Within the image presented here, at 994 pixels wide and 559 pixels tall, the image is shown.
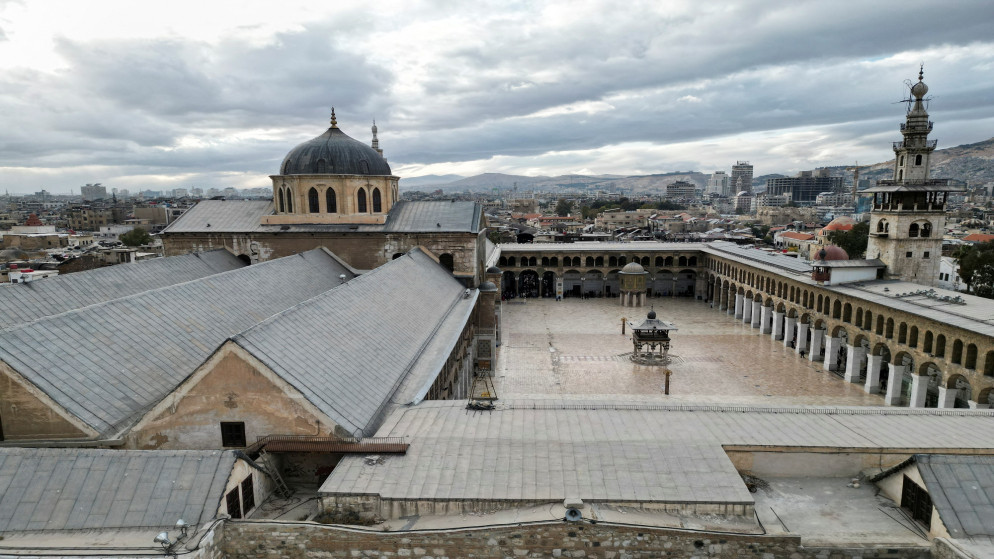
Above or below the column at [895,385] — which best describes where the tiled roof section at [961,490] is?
above

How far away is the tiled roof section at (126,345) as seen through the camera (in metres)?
13.5

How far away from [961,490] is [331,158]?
3322 centimetres

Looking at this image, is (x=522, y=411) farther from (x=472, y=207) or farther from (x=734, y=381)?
(x=472, y=207)

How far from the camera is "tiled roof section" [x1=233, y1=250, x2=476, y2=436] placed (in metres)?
14.1

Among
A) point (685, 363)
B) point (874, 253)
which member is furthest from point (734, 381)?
point (874, 253)

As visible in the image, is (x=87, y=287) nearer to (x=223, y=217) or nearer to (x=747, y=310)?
(x=223, y=217)

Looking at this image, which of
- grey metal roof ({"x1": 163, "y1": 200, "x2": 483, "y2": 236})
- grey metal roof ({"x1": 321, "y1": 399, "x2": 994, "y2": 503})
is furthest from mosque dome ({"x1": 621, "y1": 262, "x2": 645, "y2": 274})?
grey metal roof ({"x1": 321, "y1": 399, "x2": 994, "y2": 503})

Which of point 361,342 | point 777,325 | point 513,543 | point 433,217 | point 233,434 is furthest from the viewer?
point 777,325

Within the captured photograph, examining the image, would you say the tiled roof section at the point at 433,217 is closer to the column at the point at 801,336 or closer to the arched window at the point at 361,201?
the arched window at the point at 361,201

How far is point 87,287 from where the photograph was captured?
70.5 ft

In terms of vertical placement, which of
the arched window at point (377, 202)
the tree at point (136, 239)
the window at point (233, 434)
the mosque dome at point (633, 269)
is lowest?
the mosque dome at point (633, 269)

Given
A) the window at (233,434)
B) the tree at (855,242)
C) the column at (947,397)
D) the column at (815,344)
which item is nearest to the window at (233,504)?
the window at (233,434)

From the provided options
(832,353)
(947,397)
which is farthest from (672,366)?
(947,397)

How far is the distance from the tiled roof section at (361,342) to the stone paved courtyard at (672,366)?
26.4 feet
